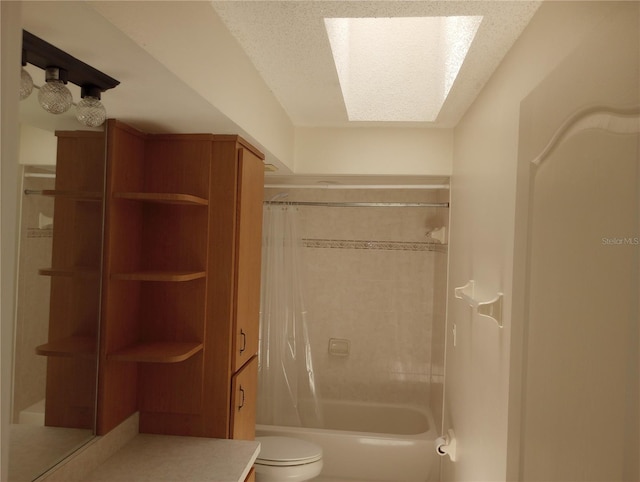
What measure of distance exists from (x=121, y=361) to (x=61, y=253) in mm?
528

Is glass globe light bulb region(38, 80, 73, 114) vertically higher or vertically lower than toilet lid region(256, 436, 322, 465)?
higher

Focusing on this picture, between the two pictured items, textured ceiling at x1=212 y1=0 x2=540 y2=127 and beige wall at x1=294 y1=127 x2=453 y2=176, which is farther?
beige wall at x1=294 y1=127 x2=453 y2=176

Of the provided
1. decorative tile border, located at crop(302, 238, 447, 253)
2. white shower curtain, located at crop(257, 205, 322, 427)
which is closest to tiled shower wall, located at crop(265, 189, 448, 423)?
decorative tile border, located at crop(302, 238, 447, 253)

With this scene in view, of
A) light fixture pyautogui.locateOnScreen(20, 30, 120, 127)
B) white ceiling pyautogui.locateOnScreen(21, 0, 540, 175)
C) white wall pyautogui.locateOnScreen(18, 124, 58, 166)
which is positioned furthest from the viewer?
white wall pyautogui.locateOnScreen(18, 124, 58, 166)

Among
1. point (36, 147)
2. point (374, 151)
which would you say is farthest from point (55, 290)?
point (374, 151)

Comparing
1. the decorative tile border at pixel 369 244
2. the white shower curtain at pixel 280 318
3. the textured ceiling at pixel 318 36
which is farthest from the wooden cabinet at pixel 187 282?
the decorative tile border at pixel 369 244

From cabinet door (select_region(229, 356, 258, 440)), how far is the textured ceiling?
1.39m

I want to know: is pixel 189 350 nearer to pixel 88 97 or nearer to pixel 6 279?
pixel 88 97

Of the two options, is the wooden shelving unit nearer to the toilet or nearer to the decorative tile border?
the toilet

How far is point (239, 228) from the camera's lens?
1988 mm

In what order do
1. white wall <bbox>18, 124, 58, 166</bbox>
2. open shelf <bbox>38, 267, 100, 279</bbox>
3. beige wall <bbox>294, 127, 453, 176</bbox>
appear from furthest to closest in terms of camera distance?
beige wall <bbox>294, 127, 453, 176</bbox>, open shelf <bbox>38, 267, 100, 279</bbox>, white wall <bbox>18, 124, 58, 166</bbox>

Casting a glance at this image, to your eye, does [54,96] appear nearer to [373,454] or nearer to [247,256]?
[247,256]

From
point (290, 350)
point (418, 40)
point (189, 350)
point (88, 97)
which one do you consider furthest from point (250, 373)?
point (418, 40)

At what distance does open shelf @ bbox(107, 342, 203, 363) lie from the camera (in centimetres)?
171
